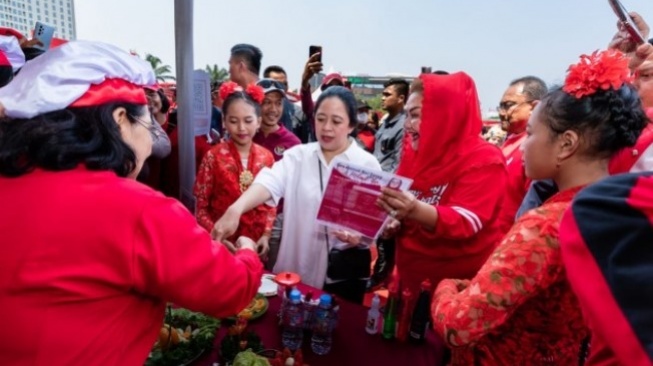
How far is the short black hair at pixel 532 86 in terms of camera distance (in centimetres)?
308

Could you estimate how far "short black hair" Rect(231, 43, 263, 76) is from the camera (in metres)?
4.05

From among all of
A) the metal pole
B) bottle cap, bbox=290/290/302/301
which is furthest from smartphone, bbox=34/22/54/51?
bottle cap, bbox=290/290/302/301

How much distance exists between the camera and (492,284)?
1.04 meters

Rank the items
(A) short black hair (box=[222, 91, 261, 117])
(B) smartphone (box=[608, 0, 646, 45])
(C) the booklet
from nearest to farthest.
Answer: (C) the booklet, (B) smartphone (box=[608, 0, 646, 45]), (A) short black hair (box=[222, 91, 261, 117])

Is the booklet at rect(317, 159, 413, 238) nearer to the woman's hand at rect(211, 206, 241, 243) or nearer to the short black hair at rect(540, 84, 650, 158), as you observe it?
the woman's hand at rect(211, 206, 241, 243)

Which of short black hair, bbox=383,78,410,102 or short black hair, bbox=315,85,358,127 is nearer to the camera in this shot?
short black hair, bbox=315,85,358,127

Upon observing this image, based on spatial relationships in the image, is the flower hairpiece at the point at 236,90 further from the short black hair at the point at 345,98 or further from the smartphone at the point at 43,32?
the smartphone at the point at 43,32

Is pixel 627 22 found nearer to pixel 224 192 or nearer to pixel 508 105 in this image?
pixel 508 105

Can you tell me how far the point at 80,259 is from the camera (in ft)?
2.76

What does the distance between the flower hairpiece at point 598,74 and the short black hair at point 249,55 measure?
3393 mm

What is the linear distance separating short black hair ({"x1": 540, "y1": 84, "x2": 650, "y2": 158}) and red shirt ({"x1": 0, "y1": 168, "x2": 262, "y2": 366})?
1.04 m

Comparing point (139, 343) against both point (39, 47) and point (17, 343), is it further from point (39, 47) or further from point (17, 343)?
point (39, 47)

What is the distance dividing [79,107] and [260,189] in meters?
1.36

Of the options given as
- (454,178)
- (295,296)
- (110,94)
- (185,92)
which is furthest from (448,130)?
(185,92)
